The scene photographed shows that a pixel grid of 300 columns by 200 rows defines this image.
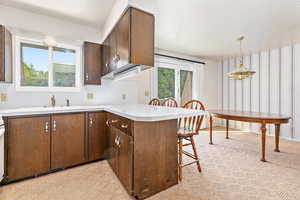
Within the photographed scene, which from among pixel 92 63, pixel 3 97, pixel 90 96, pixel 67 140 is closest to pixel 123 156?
pixel 67 140

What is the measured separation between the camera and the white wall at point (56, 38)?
215 centimetres

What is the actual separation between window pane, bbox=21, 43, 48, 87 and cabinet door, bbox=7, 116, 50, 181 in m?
0.85

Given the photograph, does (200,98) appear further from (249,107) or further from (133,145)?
A: (133,145)

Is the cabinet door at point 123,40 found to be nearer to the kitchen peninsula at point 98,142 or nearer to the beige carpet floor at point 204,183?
the kitchen peninsula at point 98,142

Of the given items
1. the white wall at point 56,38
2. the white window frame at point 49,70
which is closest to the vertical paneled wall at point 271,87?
the white wall at point 56,38

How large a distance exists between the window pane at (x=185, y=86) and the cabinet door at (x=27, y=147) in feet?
11.7

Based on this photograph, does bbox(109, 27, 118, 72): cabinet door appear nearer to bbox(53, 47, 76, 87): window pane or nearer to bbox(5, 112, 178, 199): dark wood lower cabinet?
bbox(5, 112, 178, 199): dark wood lower cabinet

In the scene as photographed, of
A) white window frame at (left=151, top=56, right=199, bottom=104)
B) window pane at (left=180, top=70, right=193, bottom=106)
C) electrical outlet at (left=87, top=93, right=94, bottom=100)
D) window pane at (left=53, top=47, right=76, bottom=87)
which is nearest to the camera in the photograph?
window pane at (left=53, top=47, right=76, bottom=87)

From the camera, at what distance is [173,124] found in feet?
5.37

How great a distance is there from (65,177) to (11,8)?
261 cm

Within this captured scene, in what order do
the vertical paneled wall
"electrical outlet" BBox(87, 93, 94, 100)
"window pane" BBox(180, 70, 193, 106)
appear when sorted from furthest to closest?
1. "window pane" BBox(180, 70, 193, 106)
2. the vertical paneled wall
3. "electrical outlet" BBox(87, 93, 94, 100)

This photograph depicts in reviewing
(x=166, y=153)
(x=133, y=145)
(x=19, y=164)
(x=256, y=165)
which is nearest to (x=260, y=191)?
(x=256, y=165)

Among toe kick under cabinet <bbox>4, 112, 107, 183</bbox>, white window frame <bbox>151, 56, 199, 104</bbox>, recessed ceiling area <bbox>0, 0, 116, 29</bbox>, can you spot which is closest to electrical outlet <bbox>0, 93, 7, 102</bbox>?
toe kick under cabinet <bbox>4, 112, 107, 183</bbox>

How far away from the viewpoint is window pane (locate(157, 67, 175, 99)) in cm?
399
